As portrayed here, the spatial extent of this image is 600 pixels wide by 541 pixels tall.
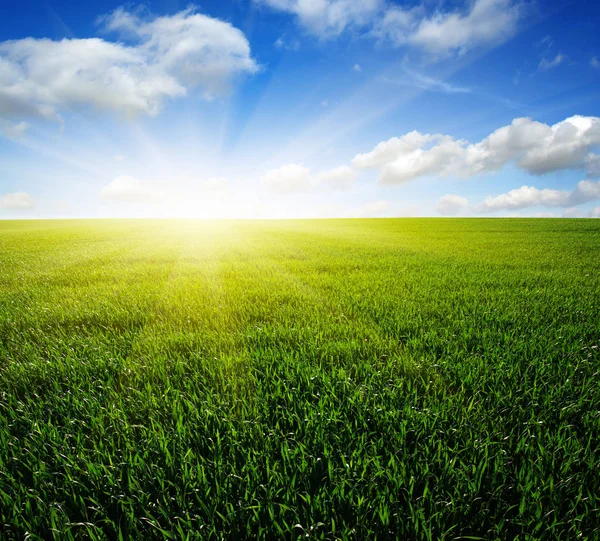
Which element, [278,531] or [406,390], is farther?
[406,390]

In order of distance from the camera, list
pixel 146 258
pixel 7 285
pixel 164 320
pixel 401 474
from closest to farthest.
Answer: pixel 401 474 < pixel 164 320 < pixel 7 285 < pixel 146 258

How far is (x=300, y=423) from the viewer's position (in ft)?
6.79

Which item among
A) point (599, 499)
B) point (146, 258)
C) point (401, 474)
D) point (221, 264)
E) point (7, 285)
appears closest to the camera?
point (599, 499)

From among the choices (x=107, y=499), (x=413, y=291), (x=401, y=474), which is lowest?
(x=107, y=499)

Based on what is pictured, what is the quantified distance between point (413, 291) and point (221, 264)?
5831mm

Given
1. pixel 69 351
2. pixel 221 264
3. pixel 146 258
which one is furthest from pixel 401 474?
pixel 146 258

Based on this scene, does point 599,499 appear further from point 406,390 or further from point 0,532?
point 0,532

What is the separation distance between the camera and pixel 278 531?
1378mm

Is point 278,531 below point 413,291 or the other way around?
below

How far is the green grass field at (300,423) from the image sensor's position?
1.48 meters

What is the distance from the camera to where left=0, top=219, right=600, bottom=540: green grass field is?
148cm

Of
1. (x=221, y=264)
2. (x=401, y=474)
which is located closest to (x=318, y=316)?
(x=401, y=474)

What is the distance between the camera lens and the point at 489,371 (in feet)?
9.14

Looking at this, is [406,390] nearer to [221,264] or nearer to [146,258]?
[221,264]
